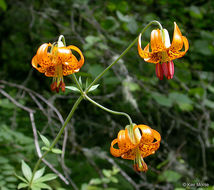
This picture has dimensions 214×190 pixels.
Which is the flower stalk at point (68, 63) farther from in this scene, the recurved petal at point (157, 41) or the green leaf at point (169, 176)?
the green leaf at point (169, 176)

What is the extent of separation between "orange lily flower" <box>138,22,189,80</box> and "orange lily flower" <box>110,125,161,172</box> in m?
0.26

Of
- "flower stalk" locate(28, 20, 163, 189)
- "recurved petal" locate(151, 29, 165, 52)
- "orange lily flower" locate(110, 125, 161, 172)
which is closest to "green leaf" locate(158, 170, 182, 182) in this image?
"orange lily flower" locate(110, 125, 161, 172)

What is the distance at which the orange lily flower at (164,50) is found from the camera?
1.10 meters

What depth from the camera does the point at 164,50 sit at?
1194mm

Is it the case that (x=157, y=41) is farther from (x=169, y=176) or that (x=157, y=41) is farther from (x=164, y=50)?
(x=169, y=176)

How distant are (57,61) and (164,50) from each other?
0.50 meters

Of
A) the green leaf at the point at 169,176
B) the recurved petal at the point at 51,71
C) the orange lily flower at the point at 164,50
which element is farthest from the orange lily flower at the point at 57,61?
the green leaf at the point at 169,176

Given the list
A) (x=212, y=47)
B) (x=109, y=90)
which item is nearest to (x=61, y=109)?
(x=109, y=90)

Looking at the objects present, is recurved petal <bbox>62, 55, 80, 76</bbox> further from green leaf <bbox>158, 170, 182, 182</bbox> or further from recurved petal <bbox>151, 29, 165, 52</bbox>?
green leaf <bbox>158, 170, 182, 182</bbox>

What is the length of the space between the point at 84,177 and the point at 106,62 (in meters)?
1.09

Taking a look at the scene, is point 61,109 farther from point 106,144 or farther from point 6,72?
point 6,72

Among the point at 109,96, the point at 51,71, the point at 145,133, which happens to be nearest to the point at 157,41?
the point at 145,133

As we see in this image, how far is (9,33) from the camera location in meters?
3.34

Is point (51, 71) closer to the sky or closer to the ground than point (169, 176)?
closer to the sky
